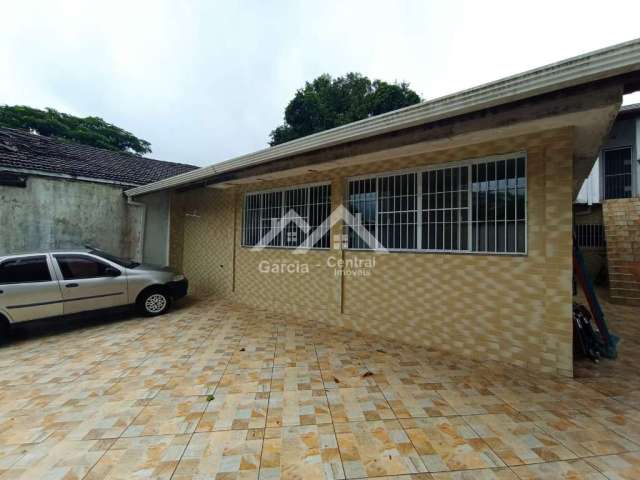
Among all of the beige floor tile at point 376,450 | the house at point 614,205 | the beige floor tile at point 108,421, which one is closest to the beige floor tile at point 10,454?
the beige floor tile at point 108,421

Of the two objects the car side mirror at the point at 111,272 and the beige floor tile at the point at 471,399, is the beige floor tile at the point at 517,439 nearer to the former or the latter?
the beige floor tile at the point at 471,399

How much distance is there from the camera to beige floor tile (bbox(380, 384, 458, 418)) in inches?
94.7

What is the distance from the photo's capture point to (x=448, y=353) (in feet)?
12.2

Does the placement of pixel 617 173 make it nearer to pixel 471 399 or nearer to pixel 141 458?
pixel 471 399

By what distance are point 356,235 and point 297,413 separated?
2.98m

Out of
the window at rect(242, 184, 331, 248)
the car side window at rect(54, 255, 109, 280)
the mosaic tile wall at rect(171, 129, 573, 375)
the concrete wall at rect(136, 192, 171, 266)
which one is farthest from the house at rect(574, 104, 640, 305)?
the concrete wall at rect(136, 192, 171, 266)

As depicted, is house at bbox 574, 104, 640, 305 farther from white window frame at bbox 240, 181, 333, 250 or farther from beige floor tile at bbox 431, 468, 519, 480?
beige floor tile at bbox 431, 468, 519, 480

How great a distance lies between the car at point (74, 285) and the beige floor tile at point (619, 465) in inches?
247

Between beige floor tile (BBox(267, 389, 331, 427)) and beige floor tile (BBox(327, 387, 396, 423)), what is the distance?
0.28 feet

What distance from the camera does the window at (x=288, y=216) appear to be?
17.1 ft

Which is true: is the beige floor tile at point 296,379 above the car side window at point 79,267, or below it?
below

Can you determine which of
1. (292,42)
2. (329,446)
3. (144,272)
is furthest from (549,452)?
(292,42)

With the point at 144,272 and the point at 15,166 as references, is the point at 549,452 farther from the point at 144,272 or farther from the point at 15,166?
the point at 15,166

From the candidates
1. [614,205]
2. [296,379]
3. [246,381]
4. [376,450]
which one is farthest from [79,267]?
[614,205]
